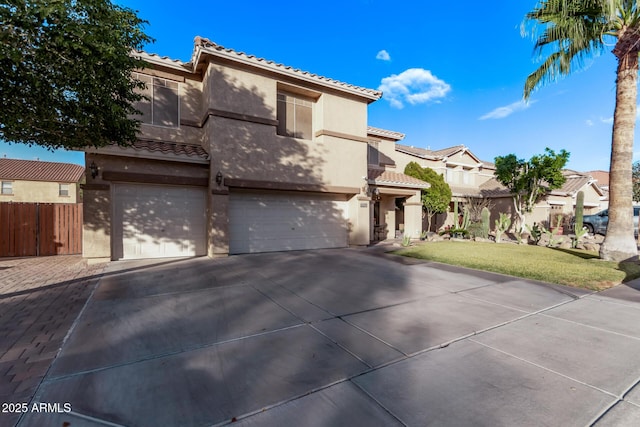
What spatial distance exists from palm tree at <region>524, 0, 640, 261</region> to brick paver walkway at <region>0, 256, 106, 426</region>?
48.3 feet

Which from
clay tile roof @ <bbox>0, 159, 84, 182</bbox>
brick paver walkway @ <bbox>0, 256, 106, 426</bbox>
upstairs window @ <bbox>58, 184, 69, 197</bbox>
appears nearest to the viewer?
brick paver walkway @ <bbox>0, 256, 106, 426</bbox>

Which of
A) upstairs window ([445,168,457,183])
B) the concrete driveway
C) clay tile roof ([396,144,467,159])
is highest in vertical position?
clay tile roof ([396,144,467,159])

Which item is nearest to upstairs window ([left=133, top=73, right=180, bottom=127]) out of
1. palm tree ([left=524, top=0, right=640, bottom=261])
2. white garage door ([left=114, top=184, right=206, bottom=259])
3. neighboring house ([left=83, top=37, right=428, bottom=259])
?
neighboring house ([left=83, top=37, right=428, bottom=259])

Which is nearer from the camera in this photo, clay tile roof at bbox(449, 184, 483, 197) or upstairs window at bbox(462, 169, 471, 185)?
clay tile roof at bbox(449, 184, 483, 197)

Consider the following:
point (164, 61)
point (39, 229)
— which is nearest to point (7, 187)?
point (39, 229)

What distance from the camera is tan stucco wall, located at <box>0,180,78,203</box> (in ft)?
85.1

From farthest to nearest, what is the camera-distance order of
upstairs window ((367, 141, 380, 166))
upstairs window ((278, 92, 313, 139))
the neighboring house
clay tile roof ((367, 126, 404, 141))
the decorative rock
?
clay tile roof ((367, 126, 404, 141)), upstairs window ((367, 141, 380, 166)), the decorative rock, upstairs window ((278, 92, 313, 139)), the neighboring house

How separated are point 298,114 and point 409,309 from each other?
9819mm

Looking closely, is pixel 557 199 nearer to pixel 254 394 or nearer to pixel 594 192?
pixel 594 192

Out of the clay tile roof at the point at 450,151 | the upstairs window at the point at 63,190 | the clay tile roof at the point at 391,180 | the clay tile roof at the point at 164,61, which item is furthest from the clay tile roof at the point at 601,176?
the upstairs window at the point at 63,190

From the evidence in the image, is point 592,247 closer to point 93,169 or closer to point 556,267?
point 556,267

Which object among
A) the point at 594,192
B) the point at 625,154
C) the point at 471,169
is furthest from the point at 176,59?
the point at 594,192

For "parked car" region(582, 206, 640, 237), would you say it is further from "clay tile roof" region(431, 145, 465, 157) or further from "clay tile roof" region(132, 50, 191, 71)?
"clay tile roof" region(132, 50, 191, 71)

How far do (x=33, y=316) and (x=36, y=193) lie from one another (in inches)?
1249
